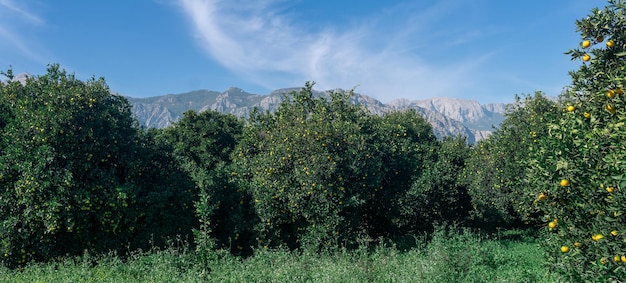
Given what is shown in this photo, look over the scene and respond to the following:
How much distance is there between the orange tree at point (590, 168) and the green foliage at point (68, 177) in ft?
39.3

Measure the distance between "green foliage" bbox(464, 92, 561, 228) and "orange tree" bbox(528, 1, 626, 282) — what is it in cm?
1298

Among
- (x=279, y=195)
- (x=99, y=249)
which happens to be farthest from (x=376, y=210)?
(x=99, y=249)

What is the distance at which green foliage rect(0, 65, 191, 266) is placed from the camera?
11684 mm

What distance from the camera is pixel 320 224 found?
14.4 meters

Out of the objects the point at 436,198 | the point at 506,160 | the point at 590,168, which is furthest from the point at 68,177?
the point at 436,198

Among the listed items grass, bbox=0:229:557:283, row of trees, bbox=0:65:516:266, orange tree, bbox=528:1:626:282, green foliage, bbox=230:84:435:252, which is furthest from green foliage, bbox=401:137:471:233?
orange tree, bbox=528:1:626:282

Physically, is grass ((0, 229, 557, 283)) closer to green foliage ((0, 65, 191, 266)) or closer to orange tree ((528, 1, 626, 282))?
green foliage ((0, 65, 191, 266))

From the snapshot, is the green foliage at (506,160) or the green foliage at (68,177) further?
the green foliage at (506,160)

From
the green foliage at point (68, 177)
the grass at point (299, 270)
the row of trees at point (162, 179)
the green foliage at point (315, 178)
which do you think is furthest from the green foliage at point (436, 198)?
the green foliage at point (68, 177)

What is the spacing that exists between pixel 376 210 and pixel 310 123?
6349 mm

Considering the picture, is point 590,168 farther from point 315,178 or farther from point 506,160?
point 506,160

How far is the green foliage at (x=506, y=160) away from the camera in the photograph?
63.2 ft

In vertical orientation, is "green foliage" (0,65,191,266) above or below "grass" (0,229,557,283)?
above

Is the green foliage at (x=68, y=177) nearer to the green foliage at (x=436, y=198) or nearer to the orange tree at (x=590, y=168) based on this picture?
the orange tree at (x=590, y=168)
